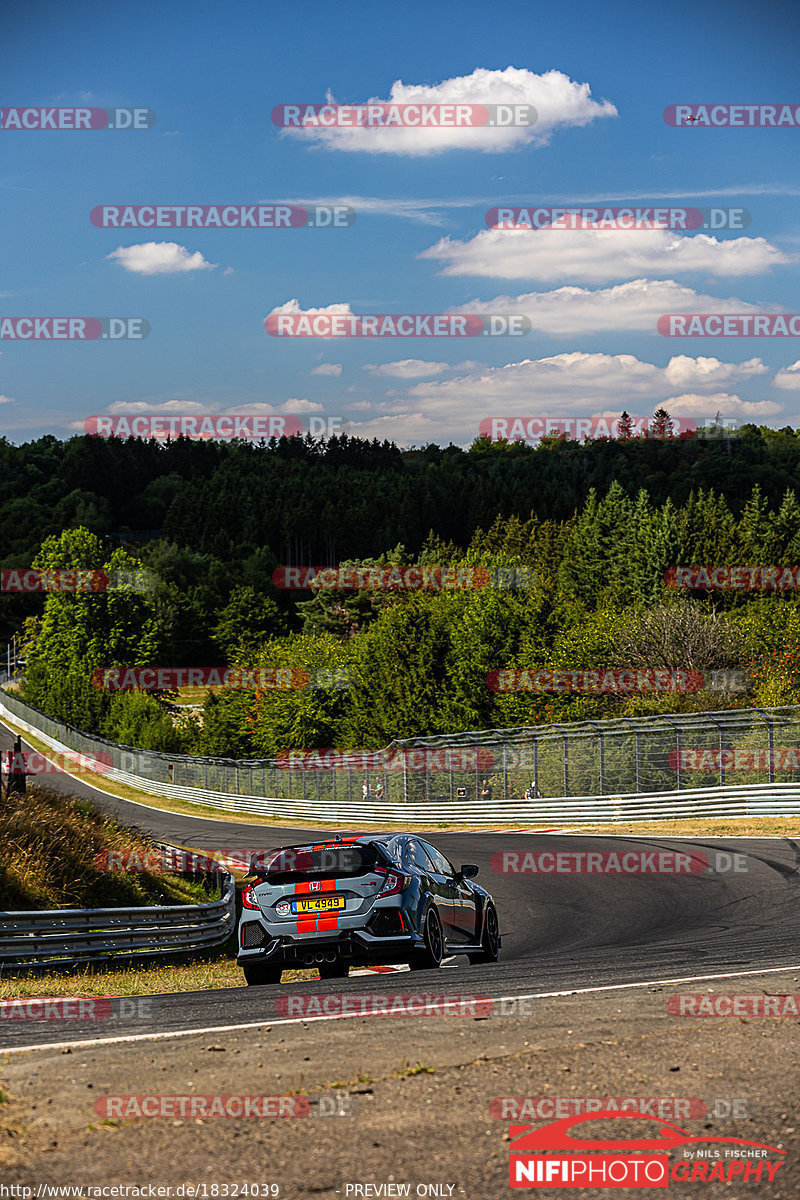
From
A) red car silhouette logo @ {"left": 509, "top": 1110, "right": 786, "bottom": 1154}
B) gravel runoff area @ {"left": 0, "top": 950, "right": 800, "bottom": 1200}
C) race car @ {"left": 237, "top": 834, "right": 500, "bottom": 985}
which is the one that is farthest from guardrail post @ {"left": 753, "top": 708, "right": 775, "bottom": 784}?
red car silhouette logo @ {"left": 509, "top": 1110, "right": 786, "bottom": 1154}

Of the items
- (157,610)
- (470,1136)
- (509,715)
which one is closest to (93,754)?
(509,715)

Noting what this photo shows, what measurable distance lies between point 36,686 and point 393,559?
40159 mm

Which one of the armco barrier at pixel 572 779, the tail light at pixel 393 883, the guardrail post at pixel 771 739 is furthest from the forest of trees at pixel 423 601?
the tail light at pixel 393 883

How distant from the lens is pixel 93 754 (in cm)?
7031

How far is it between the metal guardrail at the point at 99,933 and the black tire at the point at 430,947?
396cm

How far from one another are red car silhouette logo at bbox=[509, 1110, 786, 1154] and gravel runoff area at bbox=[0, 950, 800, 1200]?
0.06 metres

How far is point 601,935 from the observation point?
1358cm

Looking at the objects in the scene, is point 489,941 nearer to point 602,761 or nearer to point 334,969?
point 334,969

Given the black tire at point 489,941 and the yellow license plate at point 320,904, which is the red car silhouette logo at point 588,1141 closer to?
the yellow license plate at point 320,904

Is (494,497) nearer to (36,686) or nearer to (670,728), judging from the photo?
(36,686)

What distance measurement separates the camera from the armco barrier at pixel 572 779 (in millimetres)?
25000

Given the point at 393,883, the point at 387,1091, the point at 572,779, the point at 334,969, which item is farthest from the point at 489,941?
the point at 572,779

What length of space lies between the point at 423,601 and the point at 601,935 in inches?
2860

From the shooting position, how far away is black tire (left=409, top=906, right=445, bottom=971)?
34.3 feet
